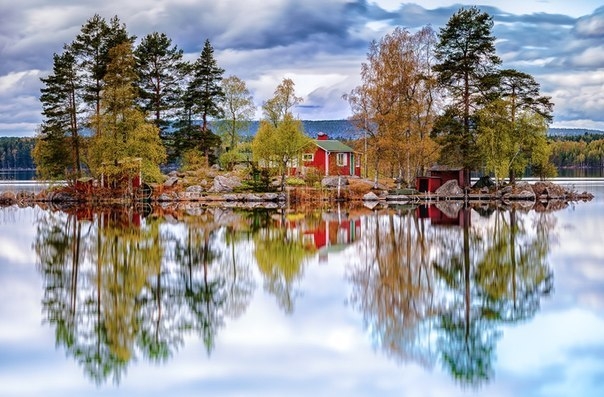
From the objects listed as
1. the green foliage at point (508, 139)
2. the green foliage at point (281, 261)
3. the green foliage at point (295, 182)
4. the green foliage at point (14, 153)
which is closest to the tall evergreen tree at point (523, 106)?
the green foliage at point (508, 139)

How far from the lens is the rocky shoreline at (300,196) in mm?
53594

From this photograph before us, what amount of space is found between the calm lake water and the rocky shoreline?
24342 mm

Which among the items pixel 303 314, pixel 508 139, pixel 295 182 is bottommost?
pixel 303 314

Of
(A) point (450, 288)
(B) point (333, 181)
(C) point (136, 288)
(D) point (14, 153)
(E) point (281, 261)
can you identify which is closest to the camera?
(A) point (450, 288)

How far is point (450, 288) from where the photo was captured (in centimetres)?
1725

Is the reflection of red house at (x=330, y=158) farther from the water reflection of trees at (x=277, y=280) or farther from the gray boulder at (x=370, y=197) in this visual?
the water reflection of trees at (x=277, y=280)

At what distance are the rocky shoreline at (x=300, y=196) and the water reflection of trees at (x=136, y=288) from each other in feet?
70.3

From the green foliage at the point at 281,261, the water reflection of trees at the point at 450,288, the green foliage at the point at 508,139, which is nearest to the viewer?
the water reflection of trees at the point at 450,288

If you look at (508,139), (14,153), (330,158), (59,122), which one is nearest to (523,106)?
(508,139)

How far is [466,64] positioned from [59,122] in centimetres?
2926

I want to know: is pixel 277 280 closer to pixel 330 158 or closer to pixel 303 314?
pixel 303 314

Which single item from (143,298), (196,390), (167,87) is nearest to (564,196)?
(167,87)

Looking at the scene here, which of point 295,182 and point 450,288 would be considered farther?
point 295,182

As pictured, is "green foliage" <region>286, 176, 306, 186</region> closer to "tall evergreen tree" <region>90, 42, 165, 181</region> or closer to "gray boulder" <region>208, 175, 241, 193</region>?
"gray boulder" <region>208, 175, 241, 193</region>
